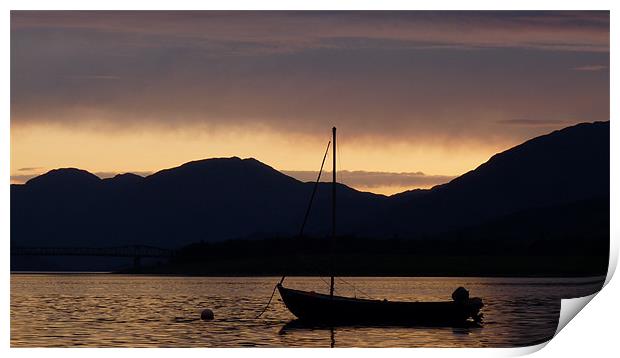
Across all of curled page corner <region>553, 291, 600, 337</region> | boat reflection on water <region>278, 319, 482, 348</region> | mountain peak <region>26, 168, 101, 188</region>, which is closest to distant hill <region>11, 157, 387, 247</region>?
mountain peak <region>26, 168, 101, 188</region>

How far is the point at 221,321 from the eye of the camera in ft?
88.8

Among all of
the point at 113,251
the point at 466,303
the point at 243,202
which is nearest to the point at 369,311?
the point at 466,303

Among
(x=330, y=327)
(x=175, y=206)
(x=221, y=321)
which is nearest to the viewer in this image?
(x=330, y=327)

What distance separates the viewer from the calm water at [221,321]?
21234 mm

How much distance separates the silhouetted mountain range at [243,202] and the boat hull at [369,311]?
182cm

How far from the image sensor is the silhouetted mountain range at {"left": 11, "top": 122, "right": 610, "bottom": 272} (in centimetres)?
2130

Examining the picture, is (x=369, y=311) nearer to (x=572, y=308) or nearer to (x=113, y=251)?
(x=572, y=308)

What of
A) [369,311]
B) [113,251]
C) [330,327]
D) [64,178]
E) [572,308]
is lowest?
[330,327]

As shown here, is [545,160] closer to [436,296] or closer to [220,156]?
[220,156]

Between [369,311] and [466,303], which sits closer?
[369,311]

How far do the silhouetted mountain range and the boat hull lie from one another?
1821 millimetres

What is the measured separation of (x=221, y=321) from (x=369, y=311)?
505 centimetres
